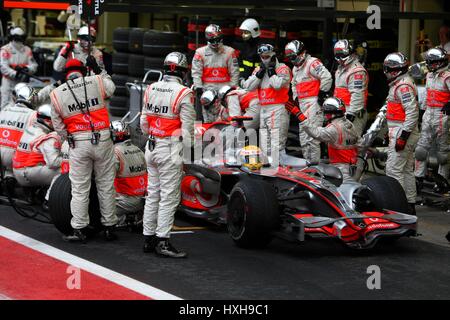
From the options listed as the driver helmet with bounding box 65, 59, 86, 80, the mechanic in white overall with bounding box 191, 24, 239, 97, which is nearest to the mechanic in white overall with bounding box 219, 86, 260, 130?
the mechanic in white overall with bounding box 191, 24, 239, 97

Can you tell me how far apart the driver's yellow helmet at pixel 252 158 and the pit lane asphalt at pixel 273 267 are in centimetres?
85

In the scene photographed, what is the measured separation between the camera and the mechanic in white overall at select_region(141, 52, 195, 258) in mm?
10359

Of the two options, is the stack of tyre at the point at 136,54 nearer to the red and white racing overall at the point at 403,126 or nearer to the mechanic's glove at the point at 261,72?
the mechanic's glove at the point at 261,72

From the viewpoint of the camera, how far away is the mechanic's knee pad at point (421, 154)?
13969 mm

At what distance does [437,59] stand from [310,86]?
2.08 m

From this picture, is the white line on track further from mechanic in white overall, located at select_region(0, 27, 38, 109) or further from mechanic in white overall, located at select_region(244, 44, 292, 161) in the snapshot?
mechanic in white overall, located at select_region(0, 27, 38, 109)

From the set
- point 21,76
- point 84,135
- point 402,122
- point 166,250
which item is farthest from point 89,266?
point 21,76

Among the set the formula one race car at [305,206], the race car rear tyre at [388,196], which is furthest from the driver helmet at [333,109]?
the race car rear tyre at [388,196]

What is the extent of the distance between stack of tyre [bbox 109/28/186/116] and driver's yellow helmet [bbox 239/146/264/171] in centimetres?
813

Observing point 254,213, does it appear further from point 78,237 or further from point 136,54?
point 136,54

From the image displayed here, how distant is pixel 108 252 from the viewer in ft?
34.7

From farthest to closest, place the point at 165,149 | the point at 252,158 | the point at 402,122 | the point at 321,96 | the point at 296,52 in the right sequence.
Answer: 1. the point at 321,96
2. the point at 296,52
3. the point at 402,122
4. the point at 252,158
5. the point at 165,149

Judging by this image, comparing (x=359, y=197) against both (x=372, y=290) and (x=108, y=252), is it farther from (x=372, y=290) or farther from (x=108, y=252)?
(x=108, y=252)

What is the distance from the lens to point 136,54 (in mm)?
20609
